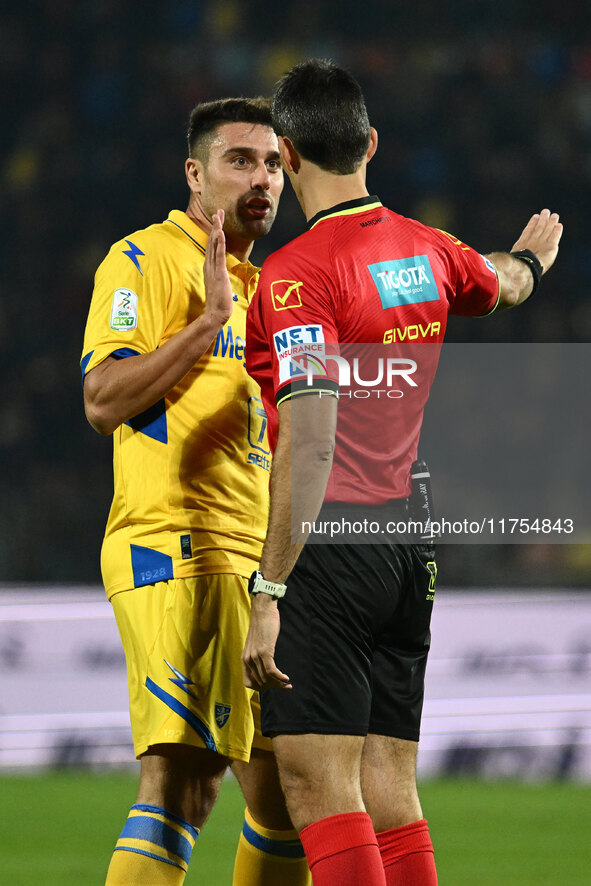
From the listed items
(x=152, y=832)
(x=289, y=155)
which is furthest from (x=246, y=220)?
(x=152, y=832)

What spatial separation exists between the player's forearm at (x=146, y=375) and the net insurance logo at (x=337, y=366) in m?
0.40

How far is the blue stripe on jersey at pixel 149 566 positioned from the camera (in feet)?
9.92

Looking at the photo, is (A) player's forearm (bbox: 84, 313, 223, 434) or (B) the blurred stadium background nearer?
(A) player's forearm (bbox: 84, 313, 223, 434)

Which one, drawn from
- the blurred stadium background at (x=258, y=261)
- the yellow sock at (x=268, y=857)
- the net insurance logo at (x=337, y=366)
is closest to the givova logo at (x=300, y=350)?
the net insurance logo at (x=337, y=366)

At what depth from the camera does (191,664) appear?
2.97m

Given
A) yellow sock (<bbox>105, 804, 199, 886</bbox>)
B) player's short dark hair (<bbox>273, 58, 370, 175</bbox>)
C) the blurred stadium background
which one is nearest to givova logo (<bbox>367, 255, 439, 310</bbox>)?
player's short dark hair (<bbox>273, 58, 370, 175</bbox>)

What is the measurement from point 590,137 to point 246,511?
7692 mm

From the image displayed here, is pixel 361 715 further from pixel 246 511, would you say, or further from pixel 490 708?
pixel 490 708

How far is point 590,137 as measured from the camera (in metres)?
9.90

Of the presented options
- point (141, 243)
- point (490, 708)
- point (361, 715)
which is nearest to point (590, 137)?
point (490, 708)

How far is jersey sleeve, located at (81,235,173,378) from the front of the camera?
299 centimetres

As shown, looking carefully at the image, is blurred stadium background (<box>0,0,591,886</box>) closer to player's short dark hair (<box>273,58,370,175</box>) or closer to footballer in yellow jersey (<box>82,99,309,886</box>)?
footballer in yellow jersey (<box>82,99,309,886</box>)

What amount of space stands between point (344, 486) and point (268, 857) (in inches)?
43.7

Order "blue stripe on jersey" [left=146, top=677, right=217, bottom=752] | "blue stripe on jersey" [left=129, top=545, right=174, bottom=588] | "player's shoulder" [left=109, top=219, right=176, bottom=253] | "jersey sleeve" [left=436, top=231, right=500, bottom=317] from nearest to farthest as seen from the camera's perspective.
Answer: "jersey sleeve" [left=436, top=231, right=500, bottom=317] < "blue stripe on jersey" [left=146, top=677, right=217, bottom=752] < "blue stripe on jersey" [left=129, top=545, right=174, bottom=588] < "player's shoulder" [left=109, top=219, right=176, bottom=253]
